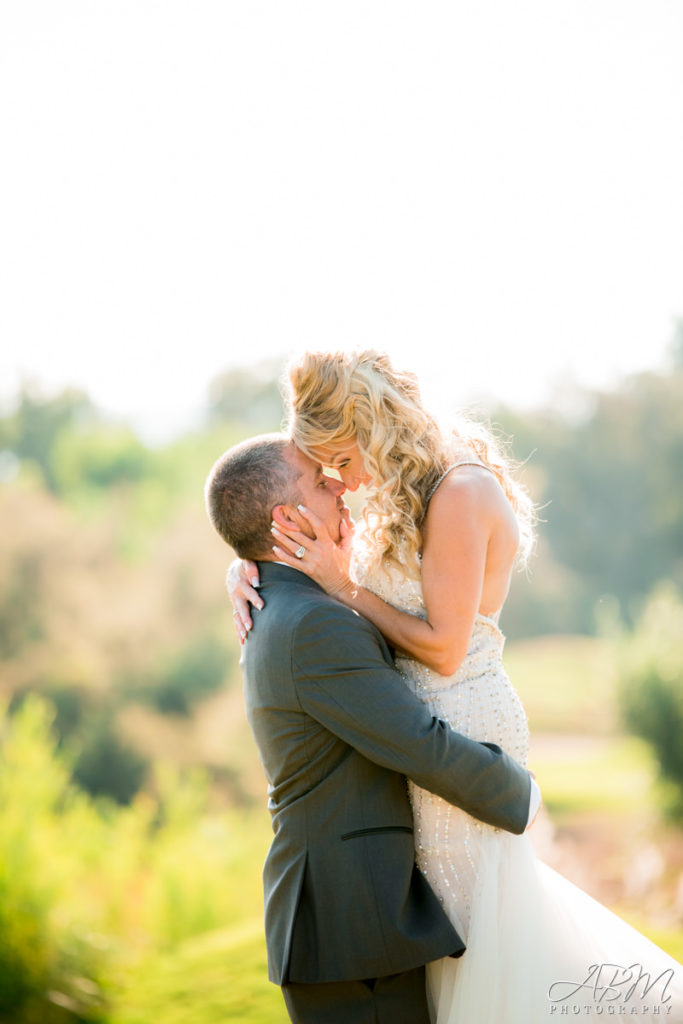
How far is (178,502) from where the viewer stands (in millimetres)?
19953

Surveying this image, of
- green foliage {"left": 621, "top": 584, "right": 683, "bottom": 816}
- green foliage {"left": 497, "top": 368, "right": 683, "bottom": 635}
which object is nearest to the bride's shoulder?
green foliage {"left": 621, "top": 584, "right": 683, "bottom": 816}

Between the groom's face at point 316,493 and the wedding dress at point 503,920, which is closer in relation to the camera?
the wedding dress at point 503,920

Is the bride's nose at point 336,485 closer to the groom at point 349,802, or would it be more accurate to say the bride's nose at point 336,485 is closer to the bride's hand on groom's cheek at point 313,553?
the bride's hand on groom's cheek at point 313,553

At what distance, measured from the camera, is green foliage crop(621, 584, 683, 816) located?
962cm

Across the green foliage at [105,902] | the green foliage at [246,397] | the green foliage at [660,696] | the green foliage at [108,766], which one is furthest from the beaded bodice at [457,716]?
the green foliage at [246,397]

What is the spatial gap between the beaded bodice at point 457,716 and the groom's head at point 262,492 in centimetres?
28

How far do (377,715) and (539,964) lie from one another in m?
0.79

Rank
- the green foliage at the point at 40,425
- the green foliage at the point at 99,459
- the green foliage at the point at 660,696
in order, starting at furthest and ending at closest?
the green foliage at the point at 99,459 < the green foliage at the point at 40,425 < the green foliage at the point at 660,696

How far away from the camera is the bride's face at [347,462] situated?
Answer: 2.68m

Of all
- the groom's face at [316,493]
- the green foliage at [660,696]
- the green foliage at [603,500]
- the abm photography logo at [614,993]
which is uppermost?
the green foliage at [603,500]

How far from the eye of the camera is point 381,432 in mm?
2635

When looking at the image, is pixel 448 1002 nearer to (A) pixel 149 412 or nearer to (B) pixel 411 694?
(B) pixel 411 694

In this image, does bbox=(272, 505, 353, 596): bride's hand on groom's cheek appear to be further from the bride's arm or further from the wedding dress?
the wedding dress

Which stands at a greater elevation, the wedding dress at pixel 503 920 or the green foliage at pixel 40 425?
the green foliage at pixel 40 425
